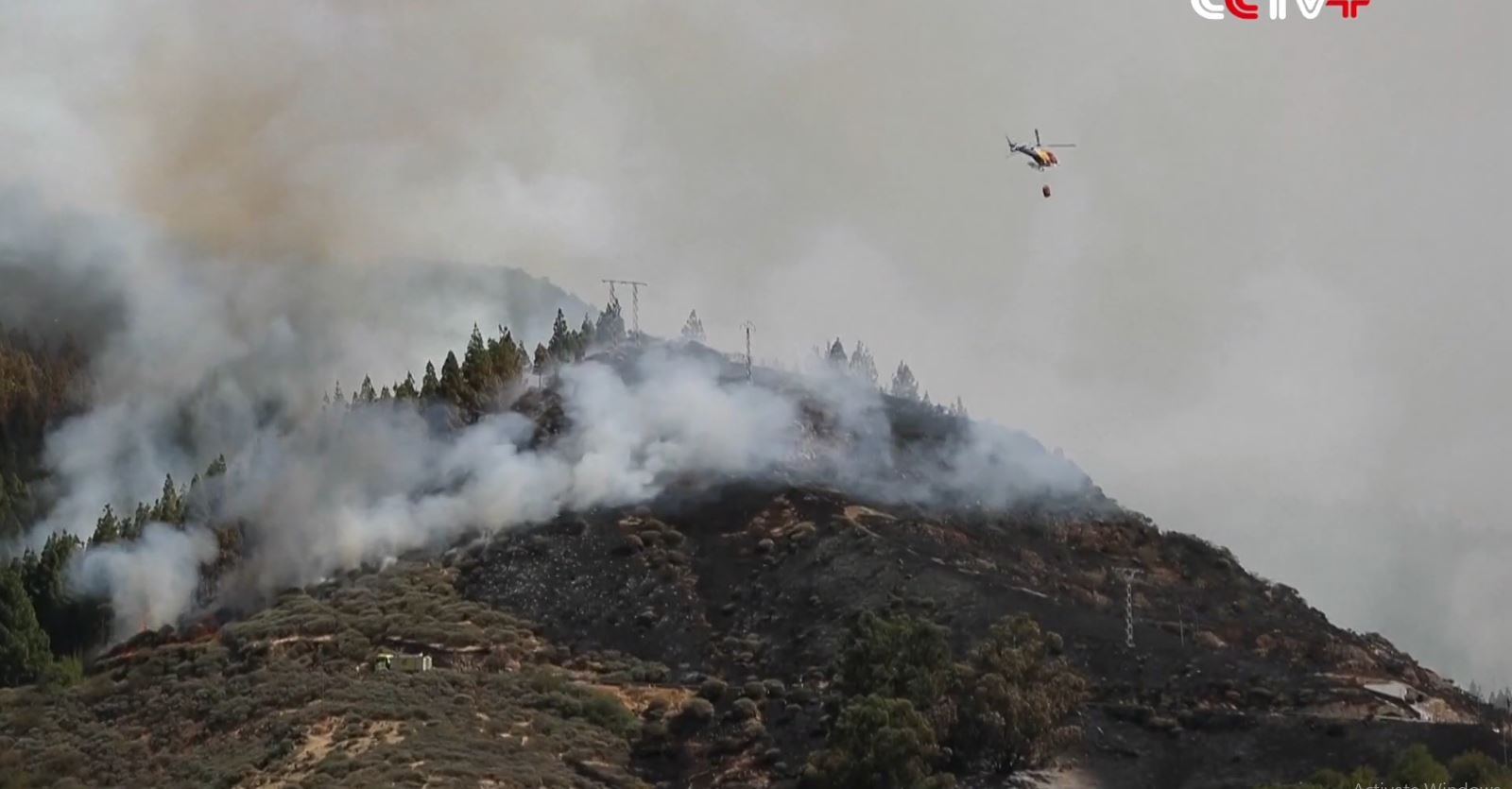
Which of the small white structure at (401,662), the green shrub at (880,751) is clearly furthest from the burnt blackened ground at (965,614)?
the small white structure at (401,662)

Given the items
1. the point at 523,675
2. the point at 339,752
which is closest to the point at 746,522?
the point at 523,675

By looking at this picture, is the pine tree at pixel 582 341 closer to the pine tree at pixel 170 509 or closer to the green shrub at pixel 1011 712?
the pine tree at pixel 170 509

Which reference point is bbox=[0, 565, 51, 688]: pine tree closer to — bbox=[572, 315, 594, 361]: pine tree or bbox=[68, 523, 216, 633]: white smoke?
bbox=[68, 523, 216, 633]: white smoke

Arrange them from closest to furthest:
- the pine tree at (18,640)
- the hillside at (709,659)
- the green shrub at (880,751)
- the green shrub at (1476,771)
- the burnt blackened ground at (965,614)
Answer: the green shrub at (1476,771), the green shrub at (880,751), the hillside at (709,659), the burnt blackened ground at (965,614), the pine tree at (18,640)

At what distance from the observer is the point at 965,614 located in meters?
107

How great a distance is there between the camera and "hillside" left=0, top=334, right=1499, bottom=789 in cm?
8825

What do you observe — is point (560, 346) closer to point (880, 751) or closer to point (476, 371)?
point (476, 371)

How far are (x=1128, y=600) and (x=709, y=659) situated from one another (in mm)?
29187

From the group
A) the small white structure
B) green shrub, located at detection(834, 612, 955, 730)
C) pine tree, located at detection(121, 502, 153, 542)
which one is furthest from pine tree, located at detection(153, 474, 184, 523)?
green shrub, located at detection(834, 612, 955, 730)

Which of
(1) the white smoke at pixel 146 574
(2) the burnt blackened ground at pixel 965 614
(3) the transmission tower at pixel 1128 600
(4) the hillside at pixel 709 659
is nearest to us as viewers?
(4) the hillside at pixel 709 659

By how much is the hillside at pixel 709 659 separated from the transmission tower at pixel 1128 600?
2.37 ft

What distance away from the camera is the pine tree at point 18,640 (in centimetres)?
11862

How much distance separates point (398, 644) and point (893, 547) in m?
34.6

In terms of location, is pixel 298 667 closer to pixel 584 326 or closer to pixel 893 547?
pixel 893 547
